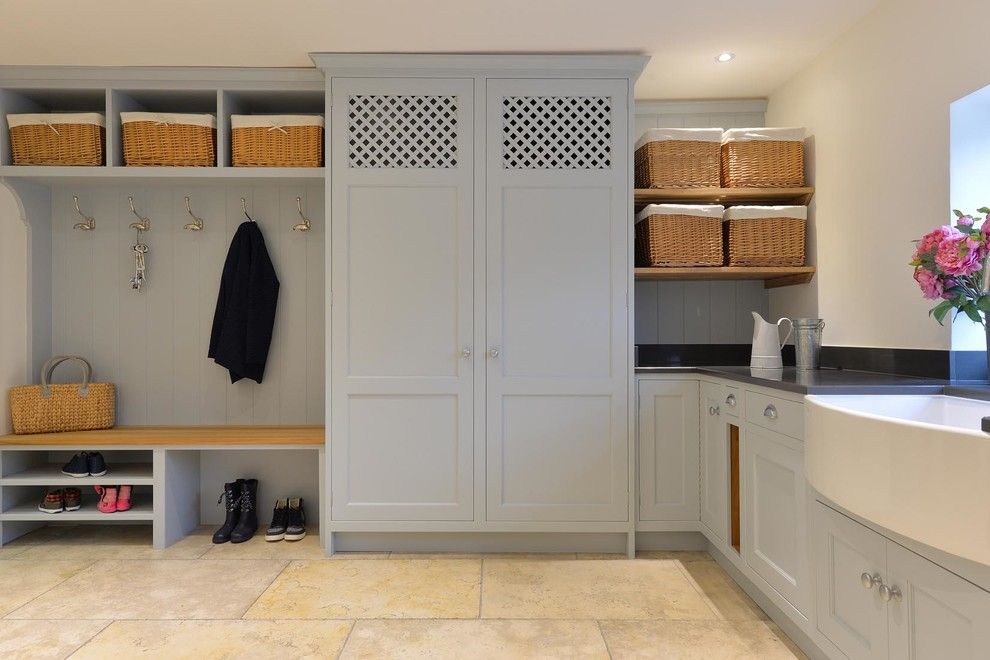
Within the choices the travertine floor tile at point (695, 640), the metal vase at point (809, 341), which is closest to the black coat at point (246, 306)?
the travertine floor tile at point (695, 640)

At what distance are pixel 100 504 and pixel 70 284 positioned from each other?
1.18 metres

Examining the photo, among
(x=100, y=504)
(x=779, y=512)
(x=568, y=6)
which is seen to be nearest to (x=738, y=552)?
(x=779, y=512)

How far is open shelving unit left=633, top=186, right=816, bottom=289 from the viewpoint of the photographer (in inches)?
120

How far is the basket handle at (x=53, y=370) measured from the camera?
10.5 feet

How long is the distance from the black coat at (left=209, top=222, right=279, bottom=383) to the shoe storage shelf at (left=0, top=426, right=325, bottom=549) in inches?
14.8

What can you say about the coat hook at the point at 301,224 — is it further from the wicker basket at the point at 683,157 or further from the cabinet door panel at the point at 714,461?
the cabinet door panel at the point at 714,461

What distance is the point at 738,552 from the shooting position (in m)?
2.55

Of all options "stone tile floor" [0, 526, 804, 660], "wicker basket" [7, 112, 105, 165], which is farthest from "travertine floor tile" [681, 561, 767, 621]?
"wicker basket" [7, 112, 105, 165]

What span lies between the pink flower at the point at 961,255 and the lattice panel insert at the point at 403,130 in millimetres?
1908

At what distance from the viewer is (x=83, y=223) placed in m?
3.41

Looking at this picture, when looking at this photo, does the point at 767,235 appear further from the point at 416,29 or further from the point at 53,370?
the point at 53,370

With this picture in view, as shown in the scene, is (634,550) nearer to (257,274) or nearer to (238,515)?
(238,515)

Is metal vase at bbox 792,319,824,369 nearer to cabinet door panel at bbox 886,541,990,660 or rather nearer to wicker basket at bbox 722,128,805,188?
wicker basket at bbox 722,128,805,188

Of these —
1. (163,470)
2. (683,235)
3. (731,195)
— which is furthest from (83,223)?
(731,195)
